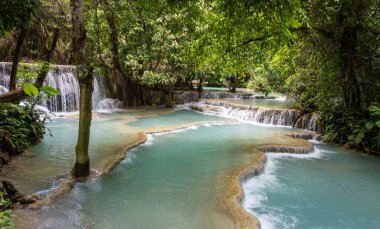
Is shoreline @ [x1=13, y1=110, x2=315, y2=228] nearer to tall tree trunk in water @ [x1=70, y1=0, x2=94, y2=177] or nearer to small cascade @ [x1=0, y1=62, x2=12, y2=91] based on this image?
tall tree trunk in water @ [x1=70, y1=0, x2=94, y2=177]

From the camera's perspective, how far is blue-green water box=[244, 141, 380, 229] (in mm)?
5848

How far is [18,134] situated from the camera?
8.34 metres

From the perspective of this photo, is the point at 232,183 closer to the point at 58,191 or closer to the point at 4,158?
the point at 58,191

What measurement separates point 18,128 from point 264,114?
1054 centimetres

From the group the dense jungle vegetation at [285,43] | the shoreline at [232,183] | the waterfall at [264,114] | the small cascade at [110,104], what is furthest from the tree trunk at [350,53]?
the small cascade at [110,104]

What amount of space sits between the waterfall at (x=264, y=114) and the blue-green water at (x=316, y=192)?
4.36 metres

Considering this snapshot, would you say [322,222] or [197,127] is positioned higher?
[197,127]

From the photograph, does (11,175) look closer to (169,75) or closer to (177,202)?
(177,202)

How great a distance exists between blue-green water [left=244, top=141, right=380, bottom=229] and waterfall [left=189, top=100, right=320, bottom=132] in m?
4.36

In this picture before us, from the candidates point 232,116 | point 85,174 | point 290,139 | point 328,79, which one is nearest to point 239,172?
point 85,174

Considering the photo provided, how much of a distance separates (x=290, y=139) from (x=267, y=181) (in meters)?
3.99

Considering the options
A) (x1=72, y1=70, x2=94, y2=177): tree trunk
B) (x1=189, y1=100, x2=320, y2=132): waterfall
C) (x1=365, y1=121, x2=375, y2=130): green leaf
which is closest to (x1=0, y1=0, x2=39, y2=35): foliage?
(x1=72, y1=70, x2=94, y2=177): tree trunk

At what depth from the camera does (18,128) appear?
28.6ft

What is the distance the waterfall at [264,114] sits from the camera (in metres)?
14.3
